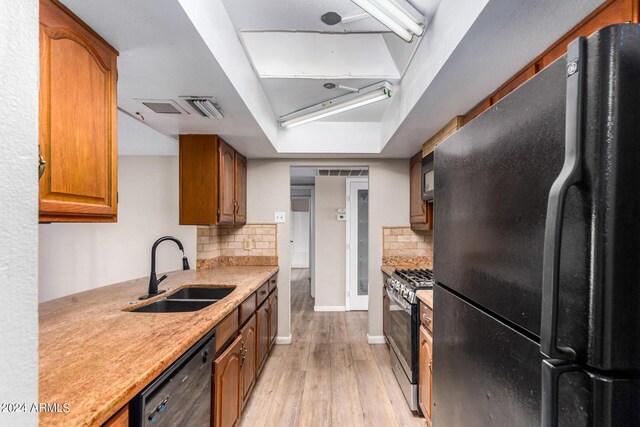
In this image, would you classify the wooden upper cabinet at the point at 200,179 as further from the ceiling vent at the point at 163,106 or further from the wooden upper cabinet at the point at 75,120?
the wooden upper cabinet at the point at 75,120

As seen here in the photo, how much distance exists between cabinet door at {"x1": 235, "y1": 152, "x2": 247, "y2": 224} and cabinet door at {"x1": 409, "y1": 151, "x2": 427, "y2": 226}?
6.11 ft

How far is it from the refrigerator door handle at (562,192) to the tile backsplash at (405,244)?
2969mm

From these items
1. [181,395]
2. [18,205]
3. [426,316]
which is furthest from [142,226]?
[18,205]

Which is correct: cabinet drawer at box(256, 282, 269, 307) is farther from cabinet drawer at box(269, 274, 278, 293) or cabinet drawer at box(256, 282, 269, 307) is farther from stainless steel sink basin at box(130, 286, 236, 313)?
stainless steel sink basin at box(130, 286, 236, 313)

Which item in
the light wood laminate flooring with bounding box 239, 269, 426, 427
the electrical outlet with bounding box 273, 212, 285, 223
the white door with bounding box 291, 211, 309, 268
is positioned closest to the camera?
the light wood laminate flooring with bounding box 239, 269, 426, 427

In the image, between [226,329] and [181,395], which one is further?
[226,329]

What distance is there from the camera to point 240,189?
3180 millimetres

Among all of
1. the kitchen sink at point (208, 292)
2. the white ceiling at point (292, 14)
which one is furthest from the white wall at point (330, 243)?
the white ceiling at point (292, 14)

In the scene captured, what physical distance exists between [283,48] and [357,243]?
318 centimetres

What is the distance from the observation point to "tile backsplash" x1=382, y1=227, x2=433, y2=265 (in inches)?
134

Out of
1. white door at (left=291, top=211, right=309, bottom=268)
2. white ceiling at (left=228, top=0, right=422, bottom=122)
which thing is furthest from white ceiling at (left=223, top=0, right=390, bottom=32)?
white door at (left=291, top=211, right=309, bottom=268)

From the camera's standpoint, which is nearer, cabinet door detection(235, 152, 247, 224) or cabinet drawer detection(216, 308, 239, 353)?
cabinet drawer detection(216, 308, 239, 353)

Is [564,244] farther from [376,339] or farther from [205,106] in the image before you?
[376,339]

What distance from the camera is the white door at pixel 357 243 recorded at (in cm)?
457
